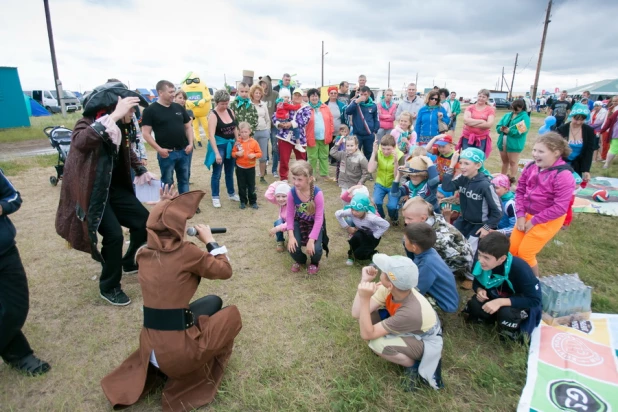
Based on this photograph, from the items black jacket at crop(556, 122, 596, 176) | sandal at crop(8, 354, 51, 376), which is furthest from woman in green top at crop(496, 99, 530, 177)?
sandal at crop(8, 354, 51, 376)

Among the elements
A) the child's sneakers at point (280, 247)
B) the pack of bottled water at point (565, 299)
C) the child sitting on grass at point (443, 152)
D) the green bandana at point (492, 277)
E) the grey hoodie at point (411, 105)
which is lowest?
the child's sneakers at point (280, 247)

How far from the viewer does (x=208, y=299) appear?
2.47 metres

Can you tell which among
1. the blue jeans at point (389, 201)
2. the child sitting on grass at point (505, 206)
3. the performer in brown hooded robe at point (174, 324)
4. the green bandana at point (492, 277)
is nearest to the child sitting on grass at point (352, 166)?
the blue jeans at point (389, 201)

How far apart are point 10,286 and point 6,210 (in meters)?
0.50

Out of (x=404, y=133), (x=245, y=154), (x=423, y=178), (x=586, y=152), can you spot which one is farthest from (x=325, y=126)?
(x=586, y=152)

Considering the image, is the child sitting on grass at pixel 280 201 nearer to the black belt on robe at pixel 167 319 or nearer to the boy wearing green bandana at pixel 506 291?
the black belt on robe at pixel 167 319

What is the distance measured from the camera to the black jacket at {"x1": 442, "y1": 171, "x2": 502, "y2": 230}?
11.3ft

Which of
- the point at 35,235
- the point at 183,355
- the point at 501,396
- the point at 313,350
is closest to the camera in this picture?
the point at 183,355

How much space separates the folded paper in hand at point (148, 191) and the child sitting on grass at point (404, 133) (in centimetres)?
404

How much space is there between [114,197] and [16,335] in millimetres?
1266

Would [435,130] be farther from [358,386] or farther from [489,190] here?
[358,386]

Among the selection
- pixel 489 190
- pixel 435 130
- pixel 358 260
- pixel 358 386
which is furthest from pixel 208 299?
pixel 435 130

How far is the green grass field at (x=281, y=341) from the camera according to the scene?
220 cm

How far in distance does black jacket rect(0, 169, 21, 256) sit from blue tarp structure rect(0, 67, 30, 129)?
16.2 metres
